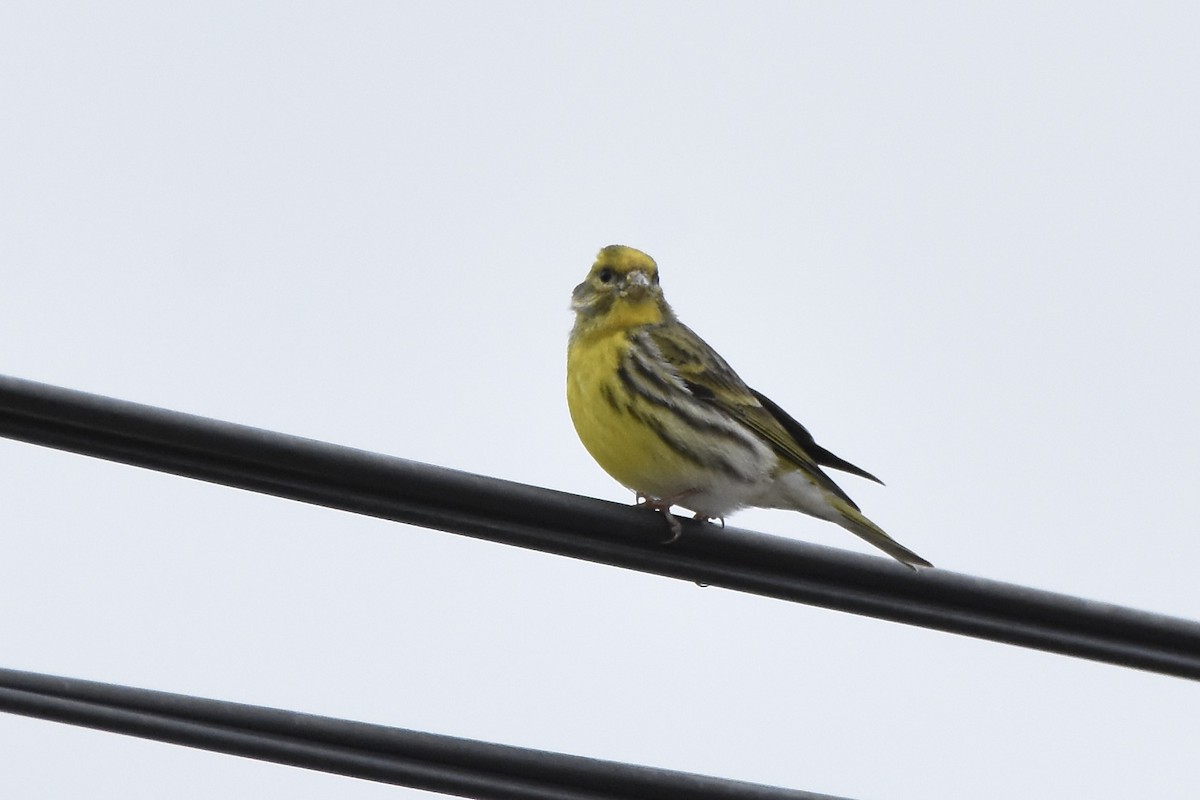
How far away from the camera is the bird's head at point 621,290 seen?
30.5 feet

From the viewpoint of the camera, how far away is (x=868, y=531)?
27.1 feet

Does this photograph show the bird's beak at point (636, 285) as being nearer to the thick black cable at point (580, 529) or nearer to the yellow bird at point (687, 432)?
the yellow bird at point (687, 432)

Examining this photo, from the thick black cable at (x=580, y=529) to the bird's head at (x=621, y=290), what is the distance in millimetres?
3624

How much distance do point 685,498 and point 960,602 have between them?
2914 mm

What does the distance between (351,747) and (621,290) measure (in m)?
4.87

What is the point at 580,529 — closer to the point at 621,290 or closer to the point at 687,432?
the point at 687,432

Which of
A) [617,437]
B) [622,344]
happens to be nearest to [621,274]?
[622,344]

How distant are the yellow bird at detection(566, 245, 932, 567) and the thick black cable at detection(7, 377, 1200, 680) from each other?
2.33 m

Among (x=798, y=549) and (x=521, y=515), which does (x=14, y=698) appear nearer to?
(x=521, y=515)

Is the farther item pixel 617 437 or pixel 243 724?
pixel 617 437

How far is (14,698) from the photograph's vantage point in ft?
15.4

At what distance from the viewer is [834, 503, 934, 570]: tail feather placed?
777 cm

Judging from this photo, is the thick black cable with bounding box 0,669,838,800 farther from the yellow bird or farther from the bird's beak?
the bird's beak

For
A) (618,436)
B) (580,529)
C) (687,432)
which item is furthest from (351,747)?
(687,432)
